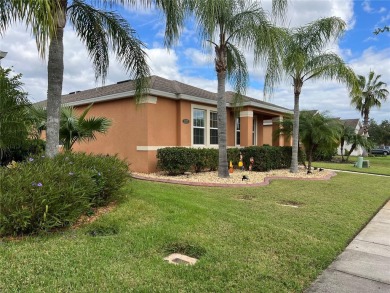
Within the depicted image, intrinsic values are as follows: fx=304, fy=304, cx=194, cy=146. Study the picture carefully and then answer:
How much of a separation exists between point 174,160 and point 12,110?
5839mm

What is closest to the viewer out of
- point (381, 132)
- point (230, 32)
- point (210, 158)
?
point (230, 32)

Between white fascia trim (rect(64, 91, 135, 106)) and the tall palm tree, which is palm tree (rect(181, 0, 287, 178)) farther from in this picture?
white fascia trim (rect(64, 91, 135, 106))

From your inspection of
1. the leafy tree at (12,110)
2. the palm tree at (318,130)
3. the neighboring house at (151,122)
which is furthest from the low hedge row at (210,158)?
the leafy tree at (12,110)

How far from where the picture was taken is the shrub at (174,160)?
12.1 meters

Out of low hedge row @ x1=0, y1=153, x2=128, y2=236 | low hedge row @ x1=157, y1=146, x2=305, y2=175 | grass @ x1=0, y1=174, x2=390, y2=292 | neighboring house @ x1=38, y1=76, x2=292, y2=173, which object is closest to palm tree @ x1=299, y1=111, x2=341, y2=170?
low hedge row @ x1=157, y1=146, x2=305, y2=175

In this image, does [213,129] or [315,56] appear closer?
[315,56]

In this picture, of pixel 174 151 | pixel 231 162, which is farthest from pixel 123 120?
pixel 231 162

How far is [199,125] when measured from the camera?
50.4 feet

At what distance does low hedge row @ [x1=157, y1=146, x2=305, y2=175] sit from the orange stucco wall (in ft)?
3.17

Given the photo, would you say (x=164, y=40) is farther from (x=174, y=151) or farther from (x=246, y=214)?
(x=246, y=214)

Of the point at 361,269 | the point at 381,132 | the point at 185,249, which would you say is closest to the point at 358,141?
the point at 361,269

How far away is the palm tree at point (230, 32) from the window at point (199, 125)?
125 inches

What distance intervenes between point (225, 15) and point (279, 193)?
6.37 meters

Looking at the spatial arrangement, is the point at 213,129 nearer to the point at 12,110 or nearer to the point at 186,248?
the point at 12,110
